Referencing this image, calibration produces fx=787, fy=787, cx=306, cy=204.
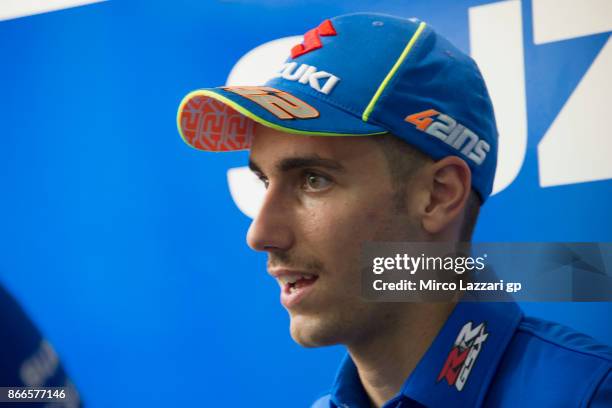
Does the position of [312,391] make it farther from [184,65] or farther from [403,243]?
[184,65]

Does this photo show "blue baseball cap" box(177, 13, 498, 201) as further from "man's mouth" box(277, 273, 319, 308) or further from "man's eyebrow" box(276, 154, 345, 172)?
"man's mouth" box(277, 273, 319, 308)

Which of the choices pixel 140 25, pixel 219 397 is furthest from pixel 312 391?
pixel 140 25

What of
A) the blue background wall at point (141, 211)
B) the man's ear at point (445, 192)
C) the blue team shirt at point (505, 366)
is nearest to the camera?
the blue team shirt at point (505, 366)

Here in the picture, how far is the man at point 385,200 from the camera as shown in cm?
96

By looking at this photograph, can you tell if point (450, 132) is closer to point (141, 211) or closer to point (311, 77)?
point (311, 77)

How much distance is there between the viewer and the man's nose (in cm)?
96

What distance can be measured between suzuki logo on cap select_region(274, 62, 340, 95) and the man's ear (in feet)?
0.54

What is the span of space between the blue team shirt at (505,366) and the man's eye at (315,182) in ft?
0.75

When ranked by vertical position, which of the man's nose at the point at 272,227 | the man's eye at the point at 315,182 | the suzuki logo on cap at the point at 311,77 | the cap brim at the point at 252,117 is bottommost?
the man's nose at the point at 272,227

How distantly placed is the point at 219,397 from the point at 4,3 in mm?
939

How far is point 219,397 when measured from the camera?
1.39 metres

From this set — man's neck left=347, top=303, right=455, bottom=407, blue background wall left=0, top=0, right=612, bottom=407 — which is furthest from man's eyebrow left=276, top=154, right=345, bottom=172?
blue background wall left=0, top=0, right=612, bottom=407

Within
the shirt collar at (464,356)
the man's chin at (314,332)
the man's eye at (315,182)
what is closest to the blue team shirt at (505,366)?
the shirt collar at (464,356)

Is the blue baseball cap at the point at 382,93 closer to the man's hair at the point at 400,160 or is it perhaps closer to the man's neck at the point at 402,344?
the man's hair at the point at 400,160
